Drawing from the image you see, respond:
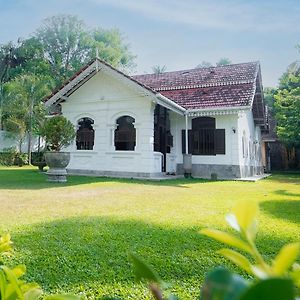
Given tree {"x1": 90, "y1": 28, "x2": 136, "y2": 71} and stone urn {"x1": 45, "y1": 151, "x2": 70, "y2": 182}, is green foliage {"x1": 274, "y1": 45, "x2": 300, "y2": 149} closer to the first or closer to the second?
stone urn {"x1": 45, "y1": 151, "x2": 70, "y2": 182}

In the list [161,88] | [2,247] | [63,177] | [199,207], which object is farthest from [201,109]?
[2,247]

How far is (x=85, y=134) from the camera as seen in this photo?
15.8 metres

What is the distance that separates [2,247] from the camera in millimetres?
1056

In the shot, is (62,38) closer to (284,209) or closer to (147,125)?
(147,125)

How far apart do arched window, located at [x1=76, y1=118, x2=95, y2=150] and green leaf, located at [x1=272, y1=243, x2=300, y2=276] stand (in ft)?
50.4

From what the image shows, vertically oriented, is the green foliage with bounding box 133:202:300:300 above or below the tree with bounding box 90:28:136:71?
below

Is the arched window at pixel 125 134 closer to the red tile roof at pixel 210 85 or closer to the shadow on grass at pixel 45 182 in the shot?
the shadow on grass at pixel 45 182

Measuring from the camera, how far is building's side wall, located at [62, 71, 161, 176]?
45.8 feet

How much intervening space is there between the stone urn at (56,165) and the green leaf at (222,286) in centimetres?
1130

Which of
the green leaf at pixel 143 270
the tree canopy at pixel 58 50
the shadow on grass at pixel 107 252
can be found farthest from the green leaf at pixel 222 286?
the tree canopy at pixel 58 50

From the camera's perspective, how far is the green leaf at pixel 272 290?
404mm

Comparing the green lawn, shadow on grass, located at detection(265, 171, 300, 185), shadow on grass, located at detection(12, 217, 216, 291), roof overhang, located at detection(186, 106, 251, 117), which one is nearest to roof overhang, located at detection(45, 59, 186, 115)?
roof overhang, located at detection(186, 106, 251, 117)

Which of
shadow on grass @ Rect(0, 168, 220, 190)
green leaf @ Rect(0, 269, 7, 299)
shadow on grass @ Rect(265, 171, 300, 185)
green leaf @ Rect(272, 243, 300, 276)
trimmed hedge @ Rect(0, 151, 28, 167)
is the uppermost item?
trimmed hedge @ Rect(0, 151, 28, 167)

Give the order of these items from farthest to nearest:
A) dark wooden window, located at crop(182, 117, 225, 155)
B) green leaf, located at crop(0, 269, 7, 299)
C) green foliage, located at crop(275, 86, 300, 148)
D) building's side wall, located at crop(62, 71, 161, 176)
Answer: green foliage, located at crop(275, 86, 300, 148)
dark wooden window, located at crop(182, 117, 225, 155)
building's side wall, located at crop(62, 71, 161, 176)
green leaf, located at crop(0, 269, 7, 299)
